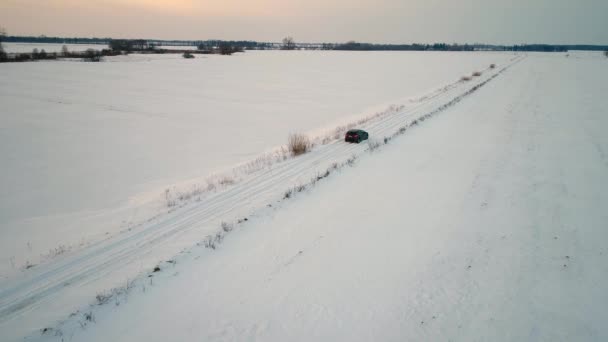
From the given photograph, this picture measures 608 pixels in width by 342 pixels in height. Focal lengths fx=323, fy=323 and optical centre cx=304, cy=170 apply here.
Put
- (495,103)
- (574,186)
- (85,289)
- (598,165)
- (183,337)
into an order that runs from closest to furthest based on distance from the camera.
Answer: (183,337), (85,289), (574,186), (598,165), (495,103)

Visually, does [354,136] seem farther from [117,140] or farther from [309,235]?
[117,140]

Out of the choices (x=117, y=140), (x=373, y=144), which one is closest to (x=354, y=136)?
(x=373, y=144)

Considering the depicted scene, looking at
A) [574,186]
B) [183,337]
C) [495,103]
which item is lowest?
[183,337]

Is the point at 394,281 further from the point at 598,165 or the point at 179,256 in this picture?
the point at 598,165

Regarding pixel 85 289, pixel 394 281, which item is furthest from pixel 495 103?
pixel 85 289

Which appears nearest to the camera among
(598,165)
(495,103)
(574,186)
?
(574,186)

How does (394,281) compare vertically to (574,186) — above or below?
below

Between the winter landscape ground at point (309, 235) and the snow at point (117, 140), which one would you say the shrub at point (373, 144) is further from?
the snow at point (117, 140)
